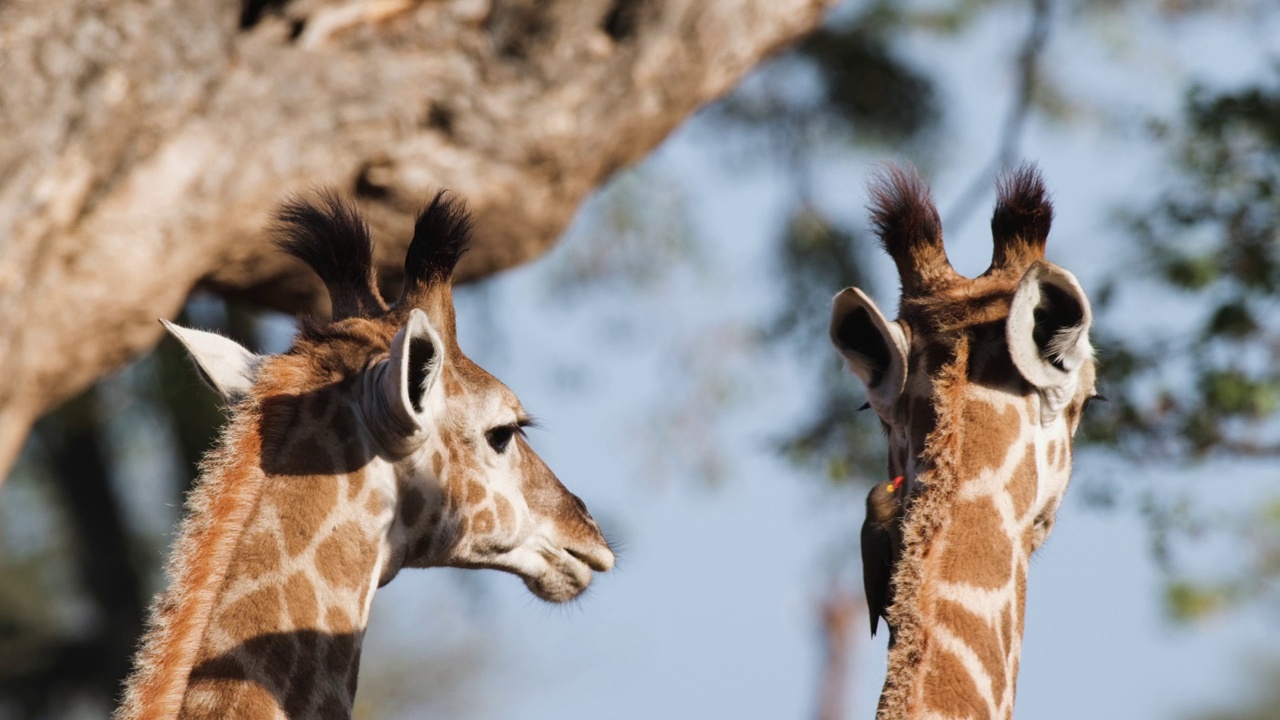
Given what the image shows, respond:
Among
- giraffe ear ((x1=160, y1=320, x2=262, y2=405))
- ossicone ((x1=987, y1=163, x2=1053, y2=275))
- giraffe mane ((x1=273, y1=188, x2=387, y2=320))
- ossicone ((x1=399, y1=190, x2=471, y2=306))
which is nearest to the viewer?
ossicone ((x1=987, y1=163, x2=1053, y2=275))

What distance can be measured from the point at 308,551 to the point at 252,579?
0.18 m

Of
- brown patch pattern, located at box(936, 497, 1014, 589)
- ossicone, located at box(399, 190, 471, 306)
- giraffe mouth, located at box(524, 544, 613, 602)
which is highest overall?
brown patch pattern, located at box(936, 497, 1014, 589)

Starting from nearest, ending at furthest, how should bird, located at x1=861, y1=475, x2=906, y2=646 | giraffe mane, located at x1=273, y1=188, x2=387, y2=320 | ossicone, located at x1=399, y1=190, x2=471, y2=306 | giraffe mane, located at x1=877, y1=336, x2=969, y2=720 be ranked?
giraffe mane, located at x1=877, y1=336, x2=969, y2=720 → bird, located at x1=861, y1=475, x2=906, y2=646 → ossicone, located at x1=399, y1=190, x2=471, y2=306 → giraffe mane, located at x1=273, y1=188, x2=387, y2=320

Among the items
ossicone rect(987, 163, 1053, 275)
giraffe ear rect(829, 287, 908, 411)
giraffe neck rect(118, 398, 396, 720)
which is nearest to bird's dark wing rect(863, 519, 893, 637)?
giraffe ear rect(829, 287, 908, 411)

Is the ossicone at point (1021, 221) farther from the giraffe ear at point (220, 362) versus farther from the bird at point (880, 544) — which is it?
the giraffe ear at point (220, 362)

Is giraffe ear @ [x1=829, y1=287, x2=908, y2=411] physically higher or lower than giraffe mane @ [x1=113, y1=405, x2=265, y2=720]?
higher

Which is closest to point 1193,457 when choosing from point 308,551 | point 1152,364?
point 1152,364

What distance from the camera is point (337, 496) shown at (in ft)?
14.1

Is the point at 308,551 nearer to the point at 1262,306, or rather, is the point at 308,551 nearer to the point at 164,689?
the point at 164,689

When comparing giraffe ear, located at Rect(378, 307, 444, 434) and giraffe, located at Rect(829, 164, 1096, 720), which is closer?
giraffe, located at Rect(829, 164, 1096, 720)

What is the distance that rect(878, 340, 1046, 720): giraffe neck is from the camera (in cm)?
370

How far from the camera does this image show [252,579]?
4.09m

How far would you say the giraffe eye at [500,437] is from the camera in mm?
4711

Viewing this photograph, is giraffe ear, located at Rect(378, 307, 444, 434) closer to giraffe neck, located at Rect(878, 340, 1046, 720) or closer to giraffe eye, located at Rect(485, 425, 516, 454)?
giraffe eye, located at Rect(485, 425, 516, 454)
